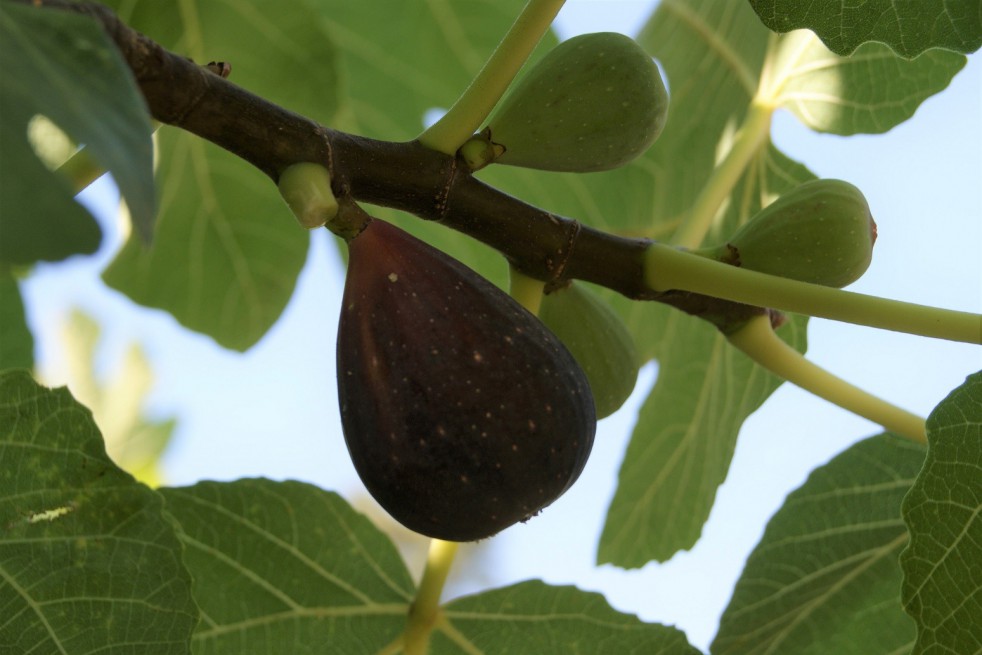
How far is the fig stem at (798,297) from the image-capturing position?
105 cm

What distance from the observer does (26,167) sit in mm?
635

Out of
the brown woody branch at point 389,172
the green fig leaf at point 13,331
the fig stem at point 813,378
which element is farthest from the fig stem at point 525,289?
the green fig leaf at point 13,331

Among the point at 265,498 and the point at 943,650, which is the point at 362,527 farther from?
the point at 943,650

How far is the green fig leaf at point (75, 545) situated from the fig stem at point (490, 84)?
0.47m

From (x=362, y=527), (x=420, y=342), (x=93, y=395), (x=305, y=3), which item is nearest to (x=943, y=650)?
(x=420, y=342)

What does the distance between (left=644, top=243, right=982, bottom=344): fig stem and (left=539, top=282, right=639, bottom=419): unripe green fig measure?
0.42 ft

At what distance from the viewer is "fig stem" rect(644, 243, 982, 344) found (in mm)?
1048

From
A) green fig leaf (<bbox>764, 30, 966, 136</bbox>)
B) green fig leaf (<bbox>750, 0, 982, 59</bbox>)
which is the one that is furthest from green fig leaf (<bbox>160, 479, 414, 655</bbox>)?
green fig leaf (<bbox>764, 30, 966, 136</bbox>)

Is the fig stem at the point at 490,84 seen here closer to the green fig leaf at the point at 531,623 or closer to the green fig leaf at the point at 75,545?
the green fig leaf at the point at 75,545

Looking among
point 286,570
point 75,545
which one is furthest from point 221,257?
point 75,545

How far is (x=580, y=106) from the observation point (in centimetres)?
108

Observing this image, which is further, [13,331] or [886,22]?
[13,331]

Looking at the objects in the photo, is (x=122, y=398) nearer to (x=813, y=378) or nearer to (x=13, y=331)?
(x=13, y=331)

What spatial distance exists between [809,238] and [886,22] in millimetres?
216
